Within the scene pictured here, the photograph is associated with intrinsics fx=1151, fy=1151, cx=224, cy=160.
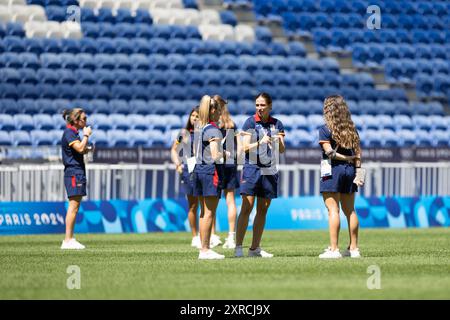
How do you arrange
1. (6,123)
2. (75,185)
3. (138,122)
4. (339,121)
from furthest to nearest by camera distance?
(138,122), (6,123), (75,185), (339,121)

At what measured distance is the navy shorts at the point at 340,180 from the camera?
1551 centimetres

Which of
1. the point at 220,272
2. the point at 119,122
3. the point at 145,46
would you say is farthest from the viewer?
the point at 145,46

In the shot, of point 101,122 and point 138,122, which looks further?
point 138,122

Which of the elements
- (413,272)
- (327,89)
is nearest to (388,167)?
(327,89)

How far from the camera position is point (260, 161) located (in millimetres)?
15641

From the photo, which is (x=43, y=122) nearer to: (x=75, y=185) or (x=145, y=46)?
(x=145, y=46)

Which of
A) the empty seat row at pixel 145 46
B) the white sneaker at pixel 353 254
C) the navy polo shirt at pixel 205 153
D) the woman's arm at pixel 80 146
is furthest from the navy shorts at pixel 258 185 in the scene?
the empty seat row at pixel 145 46

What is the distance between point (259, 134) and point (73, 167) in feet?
13.6

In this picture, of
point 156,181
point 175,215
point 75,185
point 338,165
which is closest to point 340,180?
point 338,165

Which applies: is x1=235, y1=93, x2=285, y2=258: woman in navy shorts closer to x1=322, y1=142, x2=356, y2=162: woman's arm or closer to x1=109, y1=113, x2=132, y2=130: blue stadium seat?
x1=322, y1=142, x2=356, y2=162: woman's arm

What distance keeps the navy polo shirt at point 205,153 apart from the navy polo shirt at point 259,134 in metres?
0.70

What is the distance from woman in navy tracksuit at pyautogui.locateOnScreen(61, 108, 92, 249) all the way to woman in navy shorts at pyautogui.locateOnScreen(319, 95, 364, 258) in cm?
451

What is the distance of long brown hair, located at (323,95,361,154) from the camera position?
15.3m
